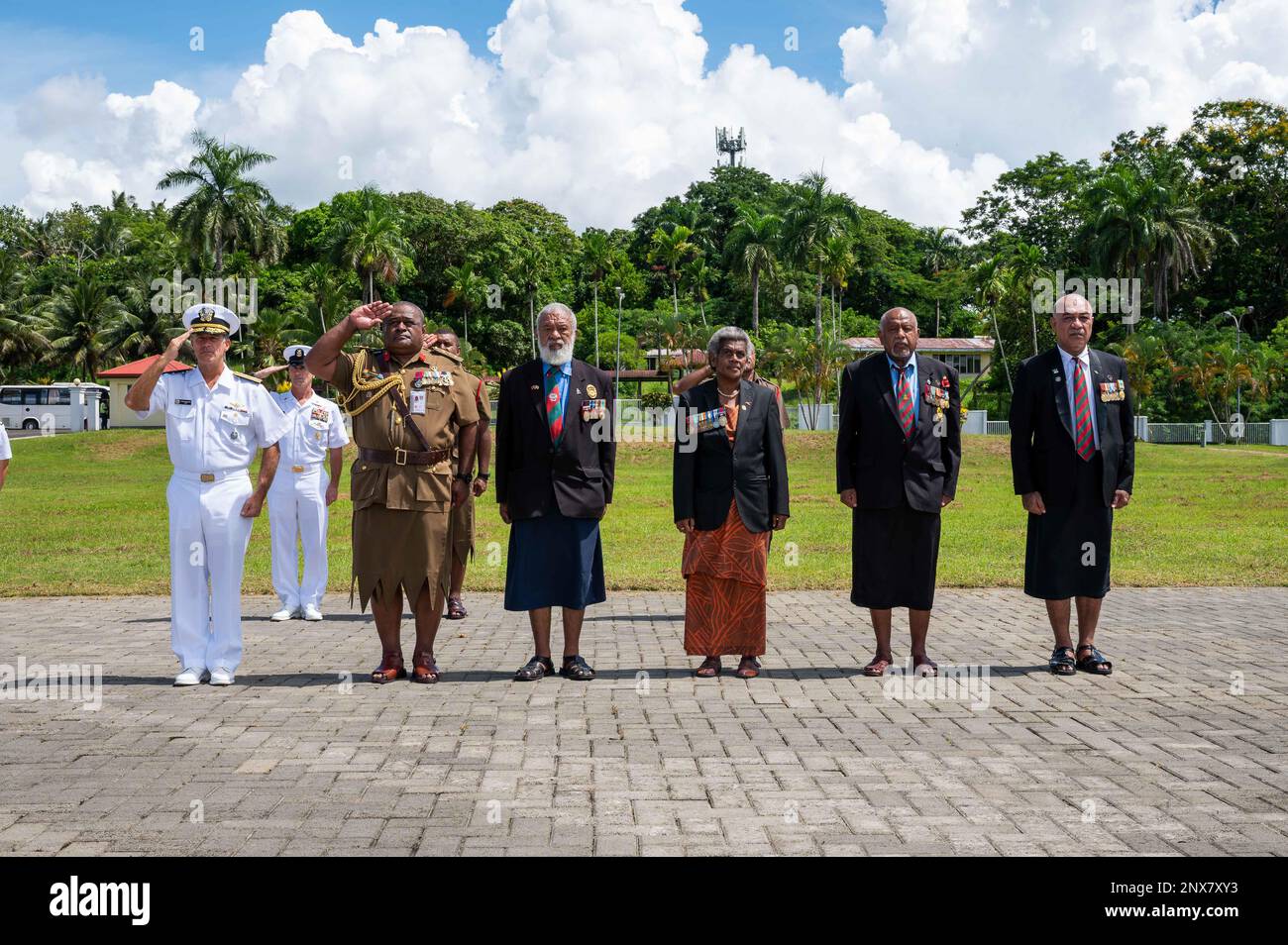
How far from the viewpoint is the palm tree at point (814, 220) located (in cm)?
6688

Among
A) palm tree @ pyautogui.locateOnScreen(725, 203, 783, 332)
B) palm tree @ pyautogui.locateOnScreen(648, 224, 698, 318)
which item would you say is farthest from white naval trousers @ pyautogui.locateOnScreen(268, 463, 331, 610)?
palm tree @ pyautogui.locateOnScreen(648, 224, 698, 318)

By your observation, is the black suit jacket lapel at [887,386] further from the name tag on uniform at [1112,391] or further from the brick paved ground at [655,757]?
the brick paved ground at [655,757]

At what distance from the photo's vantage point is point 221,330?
25.7 ft

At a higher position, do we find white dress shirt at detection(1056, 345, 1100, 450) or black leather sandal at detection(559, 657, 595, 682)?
white dress shirt at detection(1056, 345, 1100, 450)

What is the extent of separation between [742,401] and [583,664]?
1.96 m

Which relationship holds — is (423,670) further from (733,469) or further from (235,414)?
(733,469)

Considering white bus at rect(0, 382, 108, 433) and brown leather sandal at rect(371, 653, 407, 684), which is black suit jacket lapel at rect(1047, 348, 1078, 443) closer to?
brown leather sandal at rect(371, 653, 407, 684)

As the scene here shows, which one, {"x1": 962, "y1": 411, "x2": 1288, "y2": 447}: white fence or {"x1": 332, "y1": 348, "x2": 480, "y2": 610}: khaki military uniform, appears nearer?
{"x1": 332, "y1": 348, "x2": 480, "y2": 610}: khaki military uniform

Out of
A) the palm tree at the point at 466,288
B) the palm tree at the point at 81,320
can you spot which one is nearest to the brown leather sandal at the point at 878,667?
the palm tree at the point at 466,288

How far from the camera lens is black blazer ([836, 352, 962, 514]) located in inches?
315

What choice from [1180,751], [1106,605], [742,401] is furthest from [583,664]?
[1106,605]

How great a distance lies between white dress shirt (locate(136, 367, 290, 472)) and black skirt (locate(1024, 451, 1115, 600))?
514 cm

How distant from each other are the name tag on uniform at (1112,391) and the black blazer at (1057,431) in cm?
2

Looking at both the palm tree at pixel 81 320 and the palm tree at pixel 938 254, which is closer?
the palm tree at pixel 81 320
